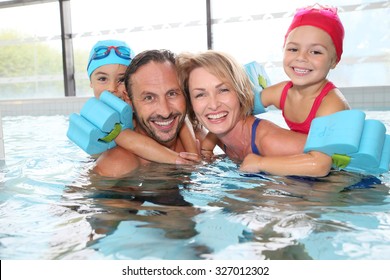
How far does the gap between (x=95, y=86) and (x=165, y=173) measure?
1.08 m

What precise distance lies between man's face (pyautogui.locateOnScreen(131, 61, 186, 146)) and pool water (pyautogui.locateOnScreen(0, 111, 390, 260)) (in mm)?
265

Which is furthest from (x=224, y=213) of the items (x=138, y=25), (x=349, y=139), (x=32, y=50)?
(x=32, y=50)

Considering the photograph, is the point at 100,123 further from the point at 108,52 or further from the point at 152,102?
the point at 108,52

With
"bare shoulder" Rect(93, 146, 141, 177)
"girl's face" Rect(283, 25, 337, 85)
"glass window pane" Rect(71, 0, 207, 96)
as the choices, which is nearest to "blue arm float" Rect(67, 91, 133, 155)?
"bare shoulder" Rect(93, 146, 141, 177)

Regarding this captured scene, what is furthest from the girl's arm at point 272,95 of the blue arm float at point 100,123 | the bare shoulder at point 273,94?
the blue arm float at point 100,123

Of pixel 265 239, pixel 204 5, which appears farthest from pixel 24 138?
pixel 204 5

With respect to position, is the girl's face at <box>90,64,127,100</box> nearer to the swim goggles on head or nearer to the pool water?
the swim goggles on head

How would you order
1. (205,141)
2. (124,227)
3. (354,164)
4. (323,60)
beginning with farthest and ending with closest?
(205,141), (323,60), (354,164), (124,227)

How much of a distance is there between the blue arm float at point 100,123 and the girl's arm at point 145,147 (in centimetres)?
7

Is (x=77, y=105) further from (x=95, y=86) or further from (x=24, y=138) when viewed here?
(x=95, y=86)

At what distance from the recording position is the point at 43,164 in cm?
326

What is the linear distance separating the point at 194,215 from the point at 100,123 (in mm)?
1027

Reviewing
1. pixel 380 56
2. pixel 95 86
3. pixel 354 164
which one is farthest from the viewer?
pixel 380 56

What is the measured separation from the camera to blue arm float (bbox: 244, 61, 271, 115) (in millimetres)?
2740
